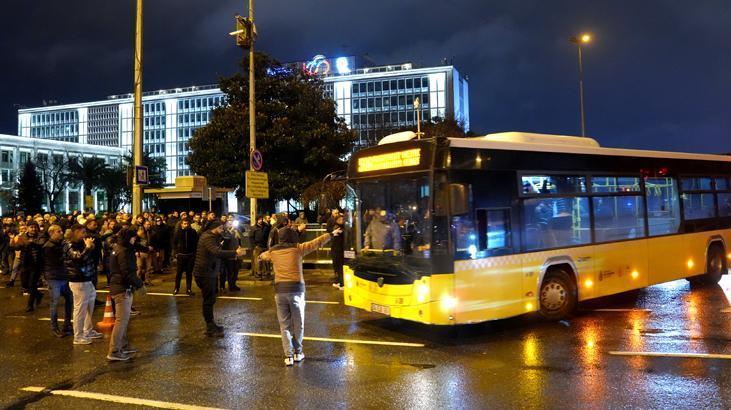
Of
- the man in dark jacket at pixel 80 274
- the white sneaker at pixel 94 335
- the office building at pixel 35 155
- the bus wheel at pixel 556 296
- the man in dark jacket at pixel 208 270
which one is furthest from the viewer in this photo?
the office building at pixel 35 155

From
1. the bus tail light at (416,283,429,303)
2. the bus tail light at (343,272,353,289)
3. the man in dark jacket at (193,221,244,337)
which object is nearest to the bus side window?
the bus tail light at (416,283,429,303)

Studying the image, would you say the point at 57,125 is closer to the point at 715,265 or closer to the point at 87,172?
the point at 87,172

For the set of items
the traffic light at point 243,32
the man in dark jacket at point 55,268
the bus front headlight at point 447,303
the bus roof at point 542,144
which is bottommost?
the bus front headlight at point 447,303

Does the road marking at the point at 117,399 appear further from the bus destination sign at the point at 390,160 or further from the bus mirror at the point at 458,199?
the bus destination sign at the point at 390,160

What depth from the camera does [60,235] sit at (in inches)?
341

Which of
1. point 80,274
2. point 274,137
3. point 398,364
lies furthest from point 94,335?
point 274,137

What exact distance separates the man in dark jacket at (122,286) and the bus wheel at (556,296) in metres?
6.24

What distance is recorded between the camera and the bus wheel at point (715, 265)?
1209 centimetres

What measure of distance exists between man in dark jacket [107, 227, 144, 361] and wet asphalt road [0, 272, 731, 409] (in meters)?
0.25

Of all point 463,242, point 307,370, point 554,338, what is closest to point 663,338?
point 554,338

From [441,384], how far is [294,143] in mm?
22998

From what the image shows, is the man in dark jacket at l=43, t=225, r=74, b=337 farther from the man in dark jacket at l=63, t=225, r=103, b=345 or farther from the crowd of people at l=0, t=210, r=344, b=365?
the man in dark jacket at l=63, t=225, r=103, b=345

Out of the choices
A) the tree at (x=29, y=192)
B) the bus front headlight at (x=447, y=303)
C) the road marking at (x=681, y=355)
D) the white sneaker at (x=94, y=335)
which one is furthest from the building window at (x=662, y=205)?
the tree at (x=29, y=192)

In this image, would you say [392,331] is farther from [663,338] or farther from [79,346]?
[79,346]
